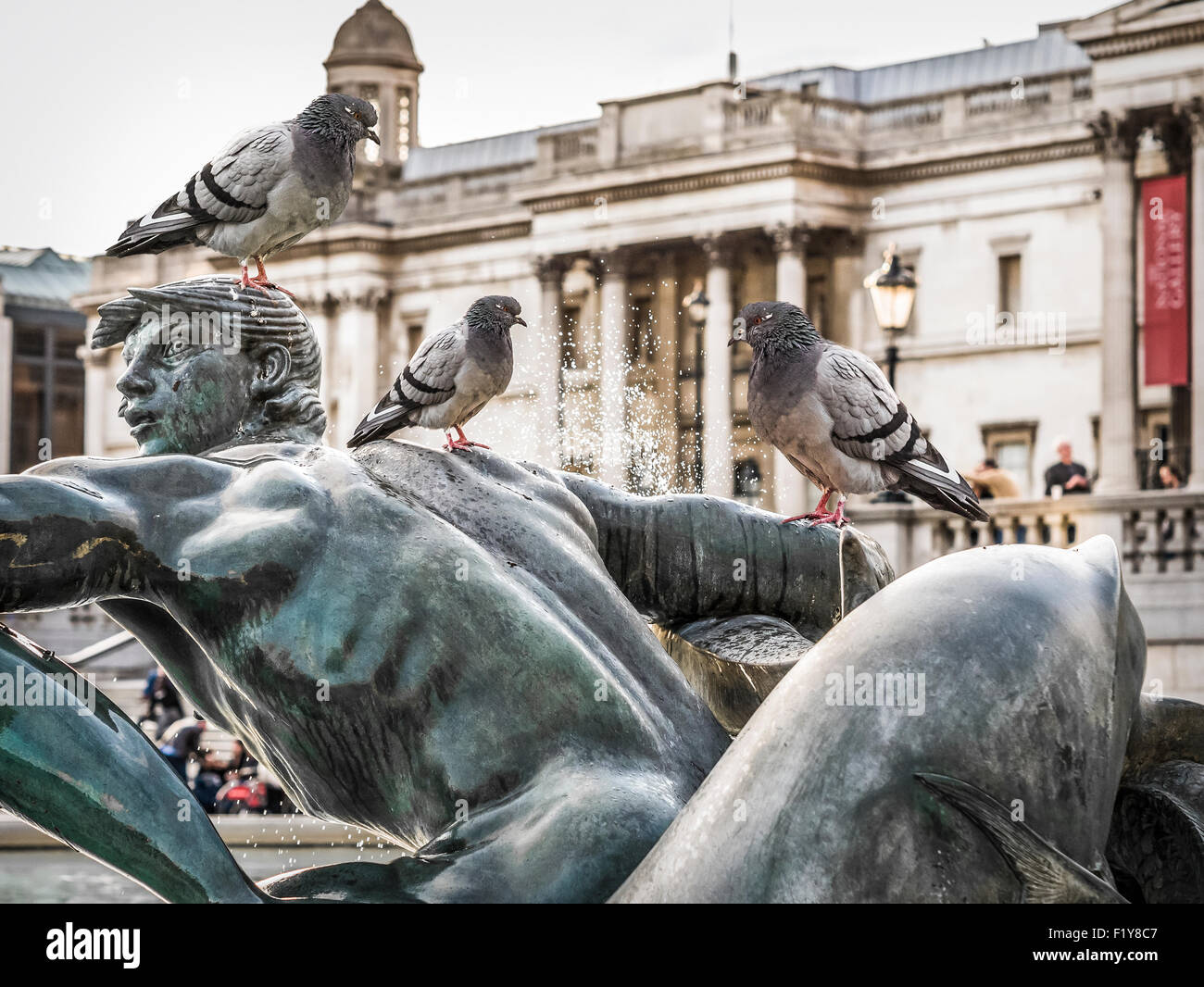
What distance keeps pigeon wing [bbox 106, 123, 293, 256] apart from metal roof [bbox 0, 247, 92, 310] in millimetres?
53939

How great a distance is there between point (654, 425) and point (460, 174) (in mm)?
9651

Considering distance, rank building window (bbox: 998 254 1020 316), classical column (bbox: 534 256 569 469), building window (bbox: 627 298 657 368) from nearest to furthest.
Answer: building window (bbox: 998 254 1020 316) < classical column (bbox: 534 256 569 469) < building window (bbox: 627 298 657 368)

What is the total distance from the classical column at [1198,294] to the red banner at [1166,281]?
18 cm

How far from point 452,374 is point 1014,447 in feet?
129

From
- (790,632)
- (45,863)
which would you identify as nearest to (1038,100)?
(45,863)

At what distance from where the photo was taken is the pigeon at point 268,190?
3797 millimetres

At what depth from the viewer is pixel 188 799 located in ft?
6.69

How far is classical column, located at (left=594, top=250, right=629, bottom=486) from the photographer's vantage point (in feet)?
159

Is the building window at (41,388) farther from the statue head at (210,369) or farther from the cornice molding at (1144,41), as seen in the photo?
the statue head at (210,369)

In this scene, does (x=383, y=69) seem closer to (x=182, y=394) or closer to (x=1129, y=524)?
(x=1129, y=524)

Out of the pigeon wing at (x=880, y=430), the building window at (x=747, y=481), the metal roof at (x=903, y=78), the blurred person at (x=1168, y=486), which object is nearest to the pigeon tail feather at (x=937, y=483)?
the pigeon wing at (x=880, y=430)

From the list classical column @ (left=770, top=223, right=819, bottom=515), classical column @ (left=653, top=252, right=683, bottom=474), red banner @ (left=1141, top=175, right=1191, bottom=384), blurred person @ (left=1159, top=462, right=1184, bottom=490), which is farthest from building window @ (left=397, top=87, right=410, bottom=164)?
blurred person @ (left=1159, top=462, right=1184, bottom=490)

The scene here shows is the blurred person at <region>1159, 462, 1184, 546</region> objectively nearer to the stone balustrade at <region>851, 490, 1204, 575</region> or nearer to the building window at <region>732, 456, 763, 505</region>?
the stone balustrade at <region>851, 490, 1204, 575</region>

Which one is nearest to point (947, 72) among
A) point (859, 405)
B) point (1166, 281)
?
point (1166, 281)
